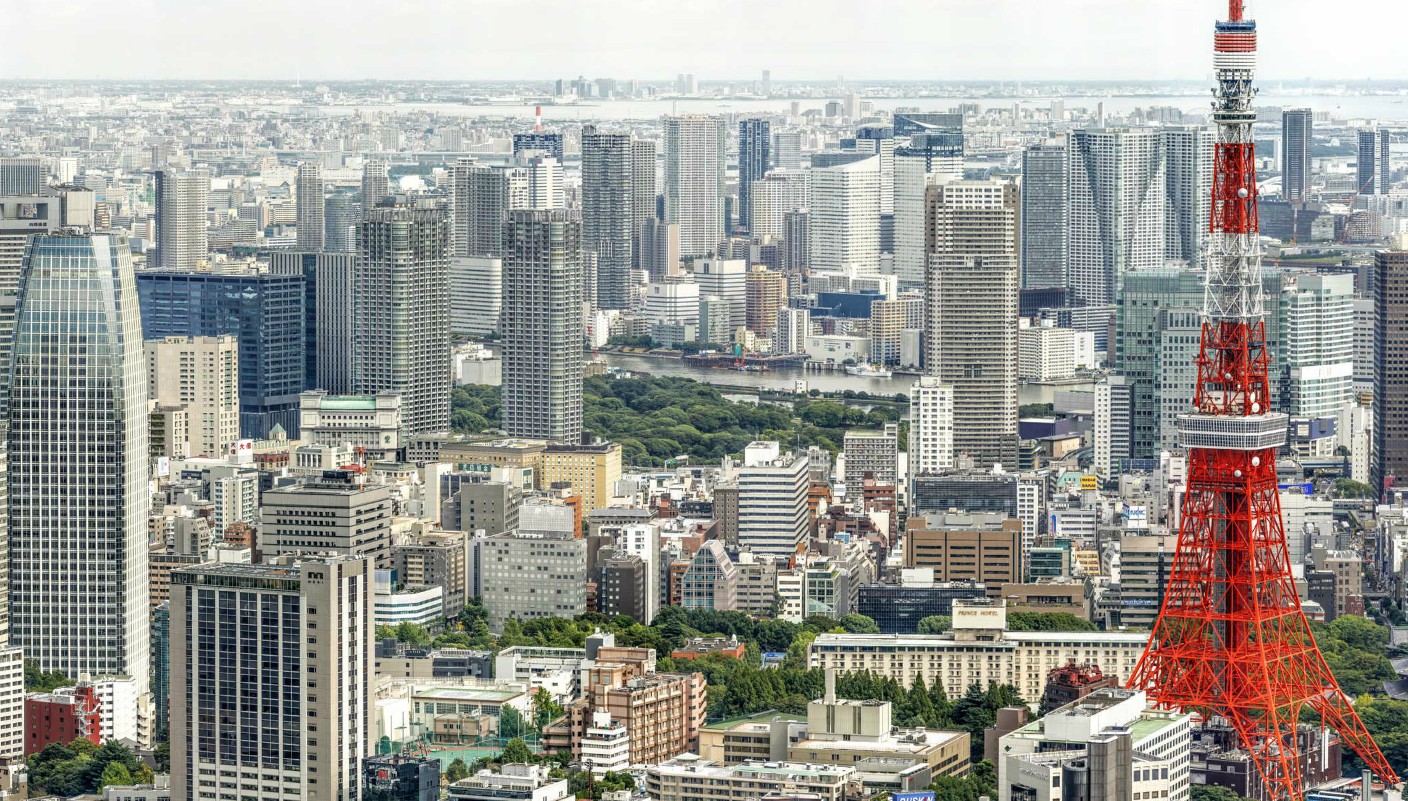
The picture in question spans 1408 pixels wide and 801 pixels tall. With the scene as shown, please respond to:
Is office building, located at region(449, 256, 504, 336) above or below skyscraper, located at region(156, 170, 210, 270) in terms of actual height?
below

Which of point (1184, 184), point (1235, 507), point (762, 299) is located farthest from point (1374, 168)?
point (1235, 507)

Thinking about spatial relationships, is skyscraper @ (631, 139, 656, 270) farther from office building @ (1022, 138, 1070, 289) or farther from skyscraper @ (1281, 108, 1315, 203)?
skyscraper @ (1281, 108, 1315, 203)

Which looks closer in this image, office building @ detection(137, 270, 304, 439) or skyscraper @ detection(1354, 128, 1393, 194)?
office building @ detection(137, 270, 304, 439)

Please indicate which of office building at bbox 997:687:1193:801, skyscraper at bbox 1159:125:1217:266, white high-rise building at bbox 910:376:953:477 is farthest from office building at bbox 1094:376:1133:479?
office building at bbox 997:687:1193:801

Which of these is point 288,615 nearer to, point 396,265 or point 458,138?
point 396,265

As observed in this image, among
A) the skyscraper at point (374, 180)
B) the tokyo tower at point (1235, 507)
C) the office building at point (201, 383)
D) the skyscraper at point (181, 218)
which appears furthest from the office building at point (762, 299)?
the tokyo tower at point (1235, 507)

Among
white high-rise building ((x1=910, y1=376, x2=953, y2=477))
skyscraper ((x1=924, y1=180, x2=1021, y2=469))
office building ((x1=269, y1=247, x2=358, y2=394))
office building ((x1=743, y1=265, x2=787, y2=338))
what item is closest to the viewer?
white high-rise building ((x1=910, y1=376, x2=953, y2=477))

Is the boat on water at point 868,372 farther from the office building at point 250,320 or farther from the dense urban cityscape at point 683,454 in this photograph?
the office building at point 250,320
